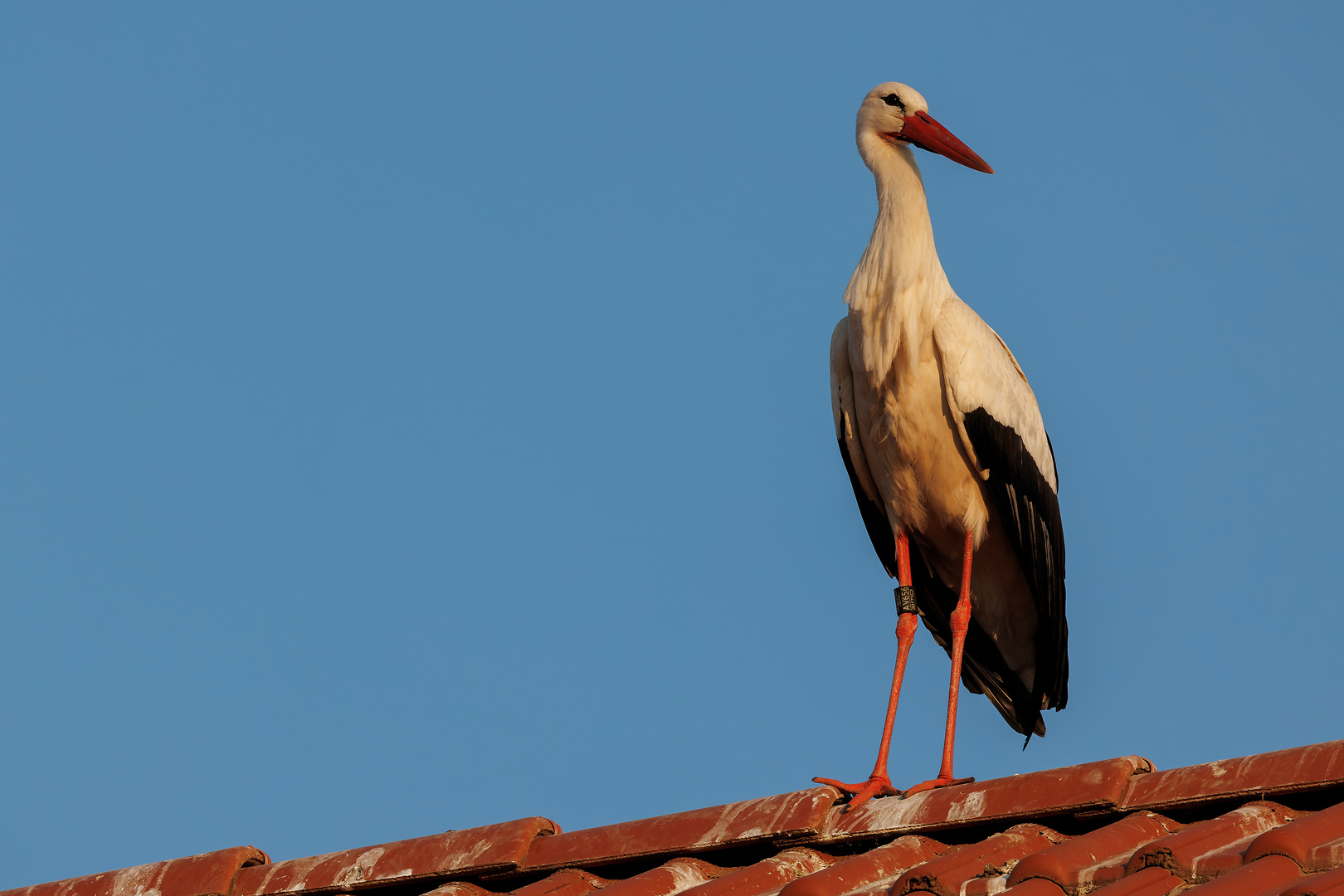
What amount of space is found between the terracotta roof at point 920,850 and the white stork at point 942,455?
6.01 ft

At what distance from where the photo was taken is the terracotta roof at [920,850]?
3.19 meters

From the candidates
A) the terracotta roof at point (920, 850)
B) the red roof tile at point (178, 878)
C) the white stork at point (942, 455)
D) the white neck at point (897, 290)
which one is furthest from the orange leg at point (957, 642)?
the red roof tile at point (178, 878)

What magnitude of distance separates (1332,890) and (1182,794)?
3.68 feet

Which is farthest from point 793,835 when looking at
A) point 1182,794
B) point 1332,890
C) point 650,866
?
point 1332,890

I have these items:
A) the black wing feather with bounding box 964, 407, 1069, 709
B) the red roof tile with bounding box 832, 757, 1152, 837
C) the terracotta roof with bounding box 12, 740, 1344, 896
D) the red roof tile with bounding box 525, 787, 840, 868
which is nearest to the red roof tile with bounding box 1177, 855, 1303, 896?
the terracotta roof with bounding box 12, 740, 1344, 896

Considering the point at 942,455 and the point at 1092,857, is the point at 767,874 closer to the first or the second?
the point at 1092,857

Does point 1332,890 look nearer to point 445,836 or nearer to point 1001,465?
point 445,836

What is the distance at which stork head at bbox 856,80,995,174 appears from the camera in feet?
23.6

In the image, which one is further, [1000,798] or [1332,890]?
[1000,798]

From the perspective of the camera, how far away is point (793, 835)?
13.8ft

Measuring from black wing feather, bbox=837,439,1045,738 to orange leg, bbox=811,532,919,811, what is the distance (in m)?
0.24

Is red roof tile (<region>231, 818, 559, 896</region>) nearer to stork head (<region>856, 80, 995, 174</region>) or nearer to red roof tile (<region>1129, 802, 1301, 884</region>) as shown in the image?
red roof tile (<region>1129, 802, 1301, 884</region>)

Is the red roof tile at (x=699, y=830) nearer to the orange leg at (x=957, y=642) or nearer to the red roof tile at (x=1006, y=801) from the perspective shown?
the red roof tile at (x=1006, y=801)

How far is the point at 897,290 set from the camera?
6504 mm
